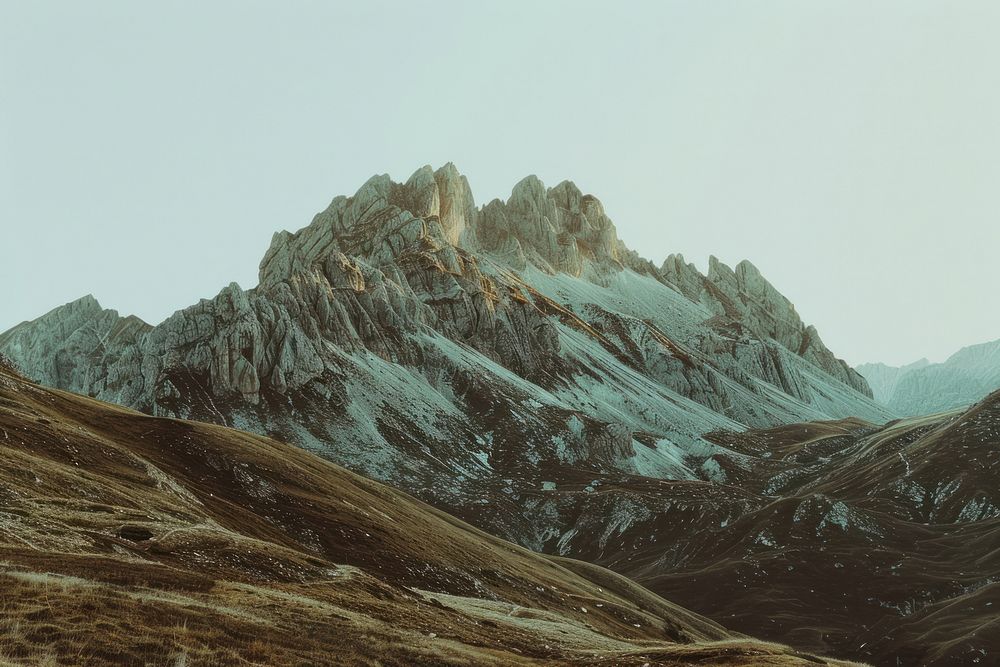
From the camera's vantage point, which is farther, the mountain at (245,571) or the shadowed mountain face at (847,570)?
the shadowed mountain face at (847,570)

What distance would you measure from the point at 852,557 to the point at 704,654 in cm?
14028

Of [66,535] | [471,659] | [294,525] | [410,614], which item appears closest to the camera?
[471,659]

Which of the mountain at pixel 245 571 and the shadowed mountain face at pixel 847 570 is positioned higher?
the mountain at pixel 245 571

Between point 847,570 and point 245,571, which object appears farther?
point 847,570

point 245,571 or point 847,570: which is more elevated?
point 245,571

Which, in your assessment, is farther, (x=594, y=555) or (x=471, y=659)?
(x=594, y=555)

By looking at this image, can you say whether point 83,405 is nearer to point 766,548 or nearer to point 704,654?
point 704,654

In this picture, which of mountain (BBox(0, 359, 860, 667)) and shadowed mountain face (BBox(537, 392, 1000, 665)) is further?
shadowed mountain face (BBox(537, 392, 1000, 665))

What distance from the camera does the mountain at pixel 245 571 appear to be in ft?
97.6

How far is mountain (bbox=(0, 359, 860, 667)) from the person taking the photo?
29.8 m

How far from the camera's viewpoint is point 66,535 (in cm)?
4416

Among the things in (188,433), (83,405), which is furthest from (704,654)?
(83,405)

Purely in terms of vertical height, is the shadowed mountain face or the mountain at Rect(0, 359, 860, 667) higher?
the mountain at Rect(0, 359, 860, 667)

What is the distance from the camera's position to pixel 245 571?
159 ft
